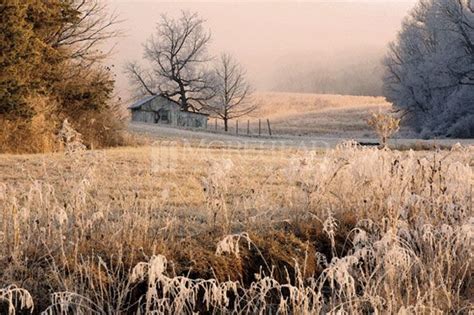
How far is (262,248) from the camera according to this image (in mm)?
5852

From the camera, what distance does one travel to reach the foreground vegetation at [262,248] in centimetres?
458

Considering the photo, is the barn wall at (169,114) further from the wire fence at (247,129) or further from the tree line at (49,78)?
the tree line at (49,78)

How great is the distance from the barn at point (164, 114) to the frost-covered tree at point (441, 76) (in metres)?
16.9

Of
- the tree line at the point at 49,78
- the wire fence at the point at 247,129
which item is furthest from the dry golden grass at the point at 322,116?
the tree line at the point at 49,78

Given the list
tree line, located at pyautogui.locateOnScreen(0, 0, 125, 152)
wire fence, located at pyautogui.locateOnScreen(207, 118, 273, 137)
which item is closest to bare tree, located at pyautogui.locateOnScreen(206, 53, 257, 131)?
wire fence, located at pyautogui.locateOnScreen(207, 118, 273, 137)

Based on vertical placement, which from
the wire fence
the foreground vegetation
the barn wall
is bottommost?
the foreground vegetation

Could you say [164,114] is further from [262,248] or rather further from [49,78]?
[262,248]

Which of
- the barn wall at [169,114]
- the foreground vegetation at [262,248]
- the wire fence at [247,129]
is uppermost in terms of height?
the barn wall at [169,114]

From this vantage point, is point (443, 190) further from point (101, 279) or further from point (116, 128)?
point (116, 128)

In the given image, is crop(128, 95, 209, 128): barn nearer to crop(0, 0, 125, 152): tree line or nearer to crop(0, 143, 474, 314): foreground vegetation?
crop(0, 0, 125, 152): tree line

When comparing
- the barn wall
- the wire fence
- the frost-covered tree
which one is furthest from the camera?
the barn wall

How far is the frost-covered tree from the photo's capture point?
42.2 metres

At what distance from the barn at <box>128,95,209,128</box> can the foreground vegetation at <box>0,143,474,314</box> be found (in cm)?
4710

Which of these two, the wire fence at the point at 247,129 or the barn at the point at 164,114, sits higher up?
the barn at the point at 164,114
